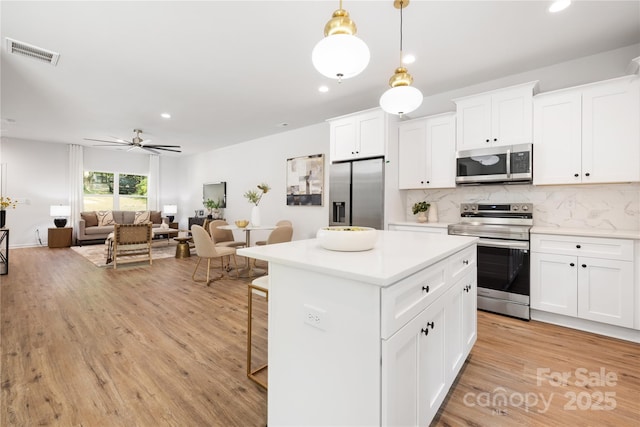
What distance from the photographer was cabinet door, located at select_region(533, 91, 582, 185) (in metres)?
2.79

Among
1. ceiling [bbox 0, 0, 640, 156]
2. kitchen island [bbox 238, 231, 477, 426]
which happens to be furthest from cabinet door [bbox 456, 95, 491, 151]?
kitchen island [bbox 238, 231, 477, 426]

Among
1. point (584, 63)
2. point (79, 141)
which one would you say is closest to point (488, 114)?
point (584, 63)

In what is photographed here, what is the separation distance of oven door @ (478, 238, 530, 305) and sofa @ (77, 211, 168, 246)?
8.53 m

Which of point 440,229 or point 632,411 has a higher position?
point 440,229

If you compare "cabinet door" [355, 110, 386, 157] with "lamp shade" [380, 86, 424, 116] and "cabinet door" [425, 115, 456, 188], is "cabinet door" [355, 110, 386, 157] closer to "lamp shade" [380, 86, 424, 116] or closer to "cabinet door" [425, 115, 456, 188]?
"cabinet door" [425, 115, 456, 188]

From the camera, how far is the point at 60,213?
716 cm

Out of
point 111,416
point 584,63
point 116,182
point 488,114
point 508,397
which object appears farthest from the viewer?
point 116,182

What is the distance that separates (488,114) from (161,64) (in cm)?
372

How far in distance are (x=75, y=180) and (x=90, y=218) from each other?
1.17m

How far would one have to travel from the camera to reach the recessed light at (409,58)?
2.87 metres

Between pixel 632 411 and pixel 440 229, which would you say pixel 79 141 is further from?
pixel 632 411

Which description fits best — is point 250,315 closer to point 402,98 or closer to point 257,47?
point 402,98

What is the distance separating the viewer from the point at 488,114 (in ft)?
10.5

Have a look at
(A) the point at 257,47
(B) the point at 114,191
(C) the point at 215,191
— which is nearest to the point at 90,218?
(B) the point at 114,191
